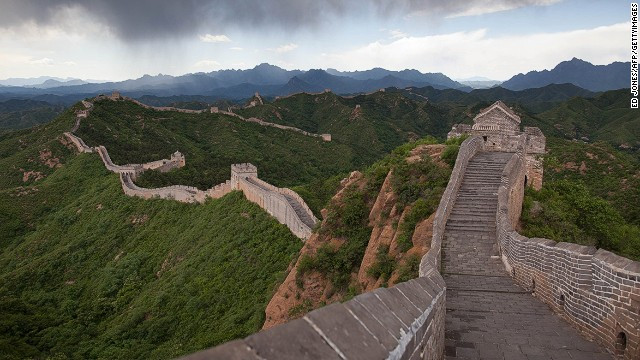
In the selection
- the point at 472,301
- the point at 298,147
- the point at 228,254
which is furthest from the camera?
the point at 298,147

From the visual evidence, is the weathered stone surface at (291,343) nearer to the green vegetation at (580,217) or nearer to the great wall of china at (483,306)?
the great wall of china at (483,306)

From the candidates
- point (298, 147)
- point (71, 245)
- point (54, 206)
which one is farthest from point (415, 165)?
point (298, 147)

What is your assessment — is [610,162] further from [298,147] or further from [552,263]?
[298,147]

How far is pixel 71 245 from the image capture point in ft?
117

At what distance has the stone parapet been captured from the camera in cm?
234

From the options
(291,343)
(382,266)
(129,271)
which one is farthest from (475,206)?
(129,271)

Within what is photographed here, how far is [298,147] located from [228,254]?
50550 mm

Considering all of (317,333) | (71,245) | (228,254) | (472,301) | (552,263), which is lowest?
(71,245)

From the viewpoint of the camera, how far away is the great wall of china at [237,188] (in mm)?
24859

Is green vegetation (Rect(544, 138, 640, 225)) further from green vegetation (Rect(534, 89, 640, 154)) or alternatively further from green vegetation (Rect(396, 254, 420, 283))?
green vegetation (Rect(534, 89, 640, 154))

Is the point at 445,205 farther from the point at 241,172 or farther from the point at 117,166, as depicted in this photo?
the point at 117,166

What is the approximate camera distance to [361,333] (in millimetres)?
2986

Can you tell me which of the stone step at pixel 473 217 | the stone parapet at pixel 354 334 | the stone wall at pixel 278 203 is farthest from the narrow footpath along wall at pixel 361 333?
the stone wall at pixel 278 203

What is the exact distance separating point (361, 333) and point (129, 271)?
103 ft
